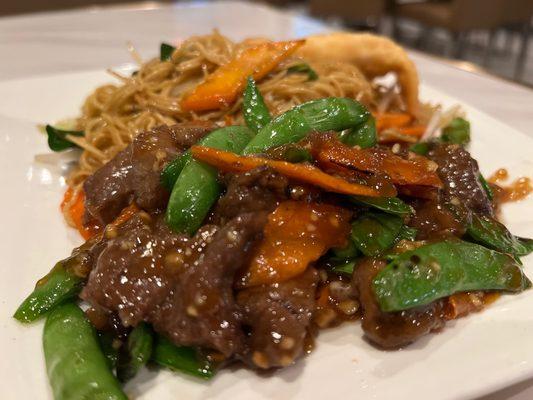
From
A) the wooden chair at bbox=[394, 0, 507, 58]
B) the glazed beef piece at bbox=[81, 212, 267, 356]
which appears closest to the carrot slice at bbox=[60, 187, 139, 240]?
the glazed beef piece at bbox=[81, 212, 267, 356]

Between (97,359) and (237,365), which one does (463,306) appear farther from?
(97,359)

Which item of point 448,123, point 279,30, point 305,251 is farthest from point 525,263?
point 279,30

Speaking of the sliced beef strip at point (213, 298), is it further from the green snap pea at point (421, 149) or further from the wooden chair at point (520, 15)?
the wooden chair at point (520, 15)

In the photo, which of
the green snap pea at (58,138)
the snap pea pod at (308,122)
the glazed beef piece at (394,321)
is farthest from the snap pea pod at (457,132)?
the green snap pea at (58,138)

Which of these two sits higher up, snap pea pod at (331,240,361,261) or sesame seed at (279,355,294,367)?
snap pea pod at (331,240,361,261)

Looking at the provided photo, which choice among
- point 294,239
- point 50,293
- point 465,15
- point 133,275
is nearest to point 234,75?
point 294,239

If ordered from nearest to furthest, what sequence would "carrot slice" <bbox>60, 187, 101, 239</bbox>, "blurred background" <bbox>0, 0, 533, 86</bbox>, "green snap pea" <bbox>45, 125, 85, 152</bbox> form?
"carrot slice" <bbox>60, 187, 101, 239</bbox> < "green snap pea" <bbox>45, 125, 85, 152</bbox> < "blurred background" <bbox>0, 0, 533, 86</bbox>

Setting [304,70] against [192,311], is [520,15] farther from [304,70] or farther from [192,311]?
[192,311]

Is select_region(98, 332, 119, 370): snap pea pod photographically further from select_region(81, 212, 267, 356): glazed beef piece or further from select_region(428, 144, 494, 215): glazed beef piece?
select_region(428, 144, 494, 215): glazed beef piece
